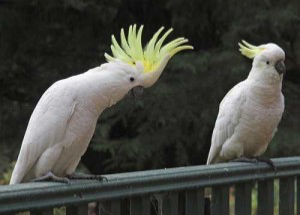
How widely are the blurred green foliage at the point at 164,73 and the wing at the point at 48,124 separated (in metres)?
3.32

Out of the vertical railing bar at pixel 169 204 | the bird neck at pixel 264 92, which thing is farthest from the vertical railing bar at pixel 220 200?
the bird neck at pixel 264 92

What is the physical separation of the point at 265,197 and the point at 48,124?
811 mm

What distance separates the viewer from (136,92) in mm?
2160

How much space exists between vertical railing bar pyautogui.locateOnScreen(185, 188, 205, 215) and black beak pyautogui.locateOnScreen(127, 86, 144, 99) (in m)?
0.38

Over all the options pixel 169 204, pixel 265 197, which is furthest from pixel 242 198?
pixel 169 204

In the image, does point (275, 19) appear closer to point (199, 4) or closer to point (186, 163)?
point (199, 4)

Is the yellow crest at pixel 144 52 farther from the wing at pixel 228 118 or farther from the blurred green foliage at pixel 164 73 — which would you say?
the blurred green foliage at pixel 164 73

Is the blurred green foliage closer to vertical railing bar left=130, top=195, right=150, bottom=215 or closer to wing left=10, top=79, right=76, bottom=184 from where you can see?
wing left=10, top=79, right=76, bottom=184

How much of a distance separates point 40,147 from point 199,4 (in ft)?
14.3

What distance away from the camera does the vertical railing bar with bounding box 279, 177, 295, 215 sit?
2361 millimetres

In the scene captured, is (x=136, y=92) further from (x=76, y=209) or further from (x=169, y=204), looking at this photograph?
(x=76, y=209)

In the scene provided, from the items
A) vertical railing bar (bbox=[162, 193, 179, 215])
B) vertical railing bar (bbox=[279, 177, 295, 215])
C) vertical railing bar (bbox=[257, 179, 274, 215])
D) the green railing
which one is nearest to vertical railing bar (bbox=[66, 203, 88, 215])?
the green railing

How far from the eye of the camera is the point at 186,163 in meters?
6.29

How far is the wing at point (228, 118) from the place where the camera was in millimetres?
3177
